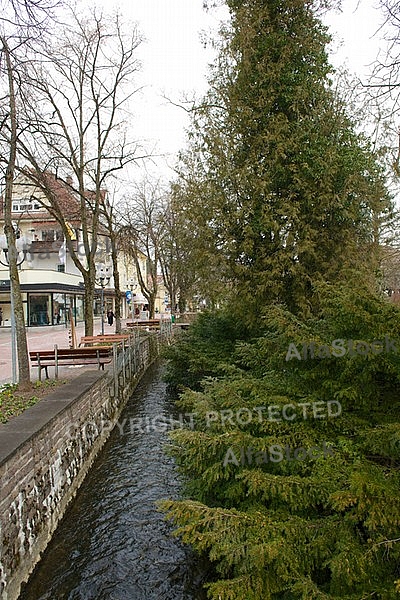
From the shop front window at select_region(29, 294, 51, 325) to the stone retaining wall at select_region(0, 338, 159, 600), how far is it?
28347mm

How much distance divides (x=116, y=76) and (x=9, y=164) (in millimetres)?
8999

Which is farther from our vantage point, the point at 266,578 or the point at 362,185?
the point at 362,185

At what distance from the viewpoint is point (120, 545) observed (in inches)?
209

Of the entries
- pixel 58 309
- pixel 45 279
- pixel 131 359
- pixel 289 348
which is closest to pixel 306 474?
pixel 289 348

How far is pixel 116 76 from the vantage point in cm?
1577

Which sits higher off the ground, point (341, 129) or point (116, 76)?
point (116, 76)

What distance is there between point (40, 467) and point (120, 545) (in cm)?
126

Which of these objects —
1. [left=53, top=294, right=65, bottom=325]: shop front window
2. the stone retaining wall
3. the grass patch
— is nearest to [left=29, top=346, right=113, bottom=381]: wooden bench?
the grass patch

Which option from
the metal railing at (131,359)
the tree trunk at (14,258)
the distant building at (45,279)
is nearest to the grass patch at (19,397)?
the tree trunk at (14,258)

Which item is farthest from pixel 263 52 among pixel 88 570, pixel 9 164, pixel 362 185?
pixel 88 570

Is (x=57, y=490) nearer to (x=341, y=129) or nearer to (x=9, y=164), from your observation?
(x=9, y=164)

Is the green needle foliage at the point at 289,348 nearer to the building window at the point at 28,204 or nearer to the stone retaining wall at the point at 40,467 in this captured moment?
the stone retaining wall at the point at 40,467

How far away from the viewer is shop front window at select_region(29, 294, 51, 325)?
35.1 metres

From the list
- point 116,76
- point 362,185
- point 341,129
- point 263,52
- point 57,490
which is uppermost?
point 116,76
